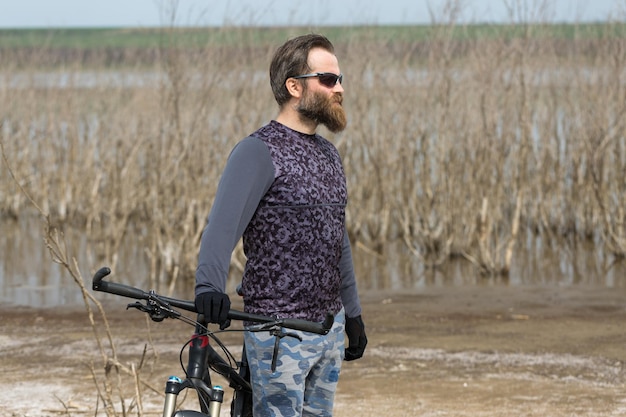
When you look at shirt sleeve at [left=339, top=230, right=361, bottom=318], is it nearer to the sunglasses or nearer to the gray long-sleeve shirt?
the gray long-sleeve shirt

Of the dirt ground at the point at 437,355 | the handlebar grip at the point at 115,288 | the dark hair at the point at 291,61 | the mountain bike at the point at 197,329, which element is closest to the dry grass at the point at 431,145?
the dirt ground at the point at 437,355

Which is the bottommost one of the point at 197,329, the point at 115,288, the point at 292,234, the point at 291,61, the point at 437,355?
the point at 437,355

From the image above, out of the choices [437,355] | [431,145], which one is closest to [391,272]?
[431,145]

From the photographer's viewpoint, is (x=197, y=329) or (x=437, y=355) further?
(x=437, y=355)

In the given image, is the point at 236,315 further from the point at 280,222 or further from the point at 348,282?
the point at 348,282

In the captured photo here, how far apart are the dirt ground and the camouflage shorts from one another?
1.72 metres

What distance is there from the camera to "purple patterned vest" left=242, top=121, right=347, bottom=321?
311 centimetres

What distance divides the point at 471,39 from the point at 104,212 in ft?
16.0

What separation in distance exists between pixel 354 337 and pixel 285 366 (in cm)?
41

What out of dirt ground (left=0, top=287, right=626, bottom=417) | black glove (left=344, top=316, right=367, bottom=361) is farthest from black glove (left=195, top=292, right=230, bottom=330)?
dirt ground (left=0, top=287, right=626, bottom=417)

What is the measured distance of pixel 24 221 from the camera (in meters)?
15.4

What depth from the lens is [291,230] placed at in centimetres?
312

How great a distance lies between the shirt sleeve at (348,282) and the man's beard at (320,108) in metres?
0.32

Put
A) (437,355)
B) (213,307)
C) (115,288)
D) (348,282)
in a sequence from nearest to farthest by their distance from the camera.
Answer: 1. (115,288)
2. (213,307)
3. (348,282)
4. (437,355)
